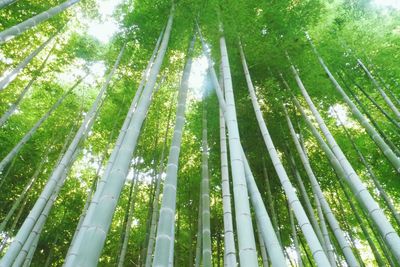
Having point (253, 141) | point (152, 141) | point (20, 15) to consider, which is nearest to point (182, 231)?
point (152, 141)

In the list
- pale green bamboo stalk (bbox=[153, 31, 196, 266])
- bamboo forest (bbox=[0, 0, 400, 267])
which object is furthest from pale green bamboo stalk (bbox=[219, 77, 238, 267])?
pale green bamboo stalk (bbox=[153, 31, 196, 266])

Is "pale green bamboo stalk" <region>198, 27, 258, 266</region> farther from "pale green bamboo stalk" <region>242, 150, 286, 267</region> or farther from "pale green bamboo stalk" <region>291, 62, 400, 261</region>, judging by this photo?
"pale green bamboo stalk" <region>291, 62, 400, 261</region>

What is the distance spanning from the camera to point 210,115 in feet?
19.2

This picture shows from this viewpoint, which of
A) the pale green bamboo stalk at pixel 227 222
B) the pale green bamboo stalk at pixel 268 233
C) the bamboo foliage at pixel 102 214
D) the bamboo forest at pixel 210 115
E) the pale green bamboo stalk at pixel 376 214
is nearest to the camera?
the bamboo foliage at pixel 102 214

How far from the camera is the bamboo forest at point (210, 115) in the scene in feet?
10.5

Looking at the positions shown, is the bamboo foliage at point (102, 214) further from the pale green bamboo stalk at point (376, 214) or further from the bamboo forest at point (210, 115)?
the pale green bamboo stalk at point (376, 214)

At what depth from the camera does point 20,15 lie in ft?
18.2

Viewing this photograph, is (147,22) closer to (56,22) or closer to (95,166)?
(56,22)

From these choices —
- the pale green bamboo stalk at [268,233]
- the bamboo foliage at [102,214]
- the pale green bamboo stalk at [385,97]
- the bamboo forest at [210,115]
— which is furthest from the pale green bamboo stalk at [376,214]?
the pale green bamboo stalk at [385,97]

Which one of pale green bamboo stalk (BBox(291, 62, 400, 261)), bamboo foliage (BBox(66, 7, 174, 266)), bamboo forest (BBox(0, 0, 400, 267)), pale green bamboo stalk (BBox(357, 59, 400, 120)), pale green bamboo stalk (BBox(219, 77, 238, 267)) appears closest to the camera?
bamboo foliage (BBox(66, 7, 174, 266))

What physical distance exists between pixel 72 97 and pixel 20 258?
4.93m

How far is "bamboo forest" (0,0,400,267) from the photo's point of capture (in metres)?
3.19

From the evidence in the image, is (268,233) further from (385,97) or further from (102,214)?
(385,97)

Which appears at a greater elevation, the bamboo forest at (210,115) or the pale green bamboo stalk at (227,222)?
the bamboo forest at (210,115)
